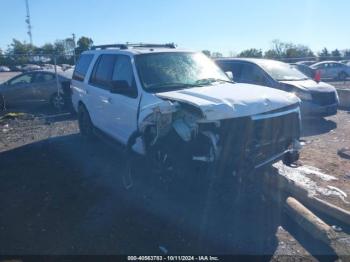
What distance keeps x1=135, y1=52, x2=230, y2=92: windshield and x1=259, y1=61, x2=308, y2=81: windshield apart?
13.4ft

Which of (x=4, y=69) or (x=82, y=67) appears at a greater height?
(x=82, y=67)

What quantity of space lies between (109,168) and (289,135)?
3.31m

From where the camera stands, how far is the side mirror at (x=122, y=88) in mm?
5270

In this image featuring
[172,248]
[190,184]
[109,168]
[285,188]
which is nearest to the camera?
[172,248]

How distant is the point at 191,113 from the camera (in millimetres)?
4262

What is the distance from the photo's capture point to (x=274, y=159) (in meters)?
4.62

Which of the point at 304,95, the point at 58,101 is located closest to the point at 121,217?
the point at 304,95

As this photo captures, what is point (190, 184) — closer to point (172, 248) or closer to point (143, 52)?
point (172, 248)

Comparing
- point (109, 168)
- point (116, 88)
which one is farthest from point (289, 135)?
point (109, 168)

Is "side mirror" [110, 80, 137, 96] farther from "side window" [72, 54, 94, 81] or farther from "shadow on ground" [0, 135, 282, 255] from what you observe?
"side window" [72, 54, 94, 81]

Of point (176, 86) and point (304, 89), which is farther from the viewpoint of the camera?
point (304, 89)

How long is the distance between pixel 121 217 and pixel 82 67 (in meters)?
4.70

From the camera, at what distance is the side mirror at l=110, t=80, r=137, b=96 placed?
5270 millimetres

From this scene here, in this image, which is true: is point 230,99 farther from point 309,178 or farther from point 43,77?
point 43,77
